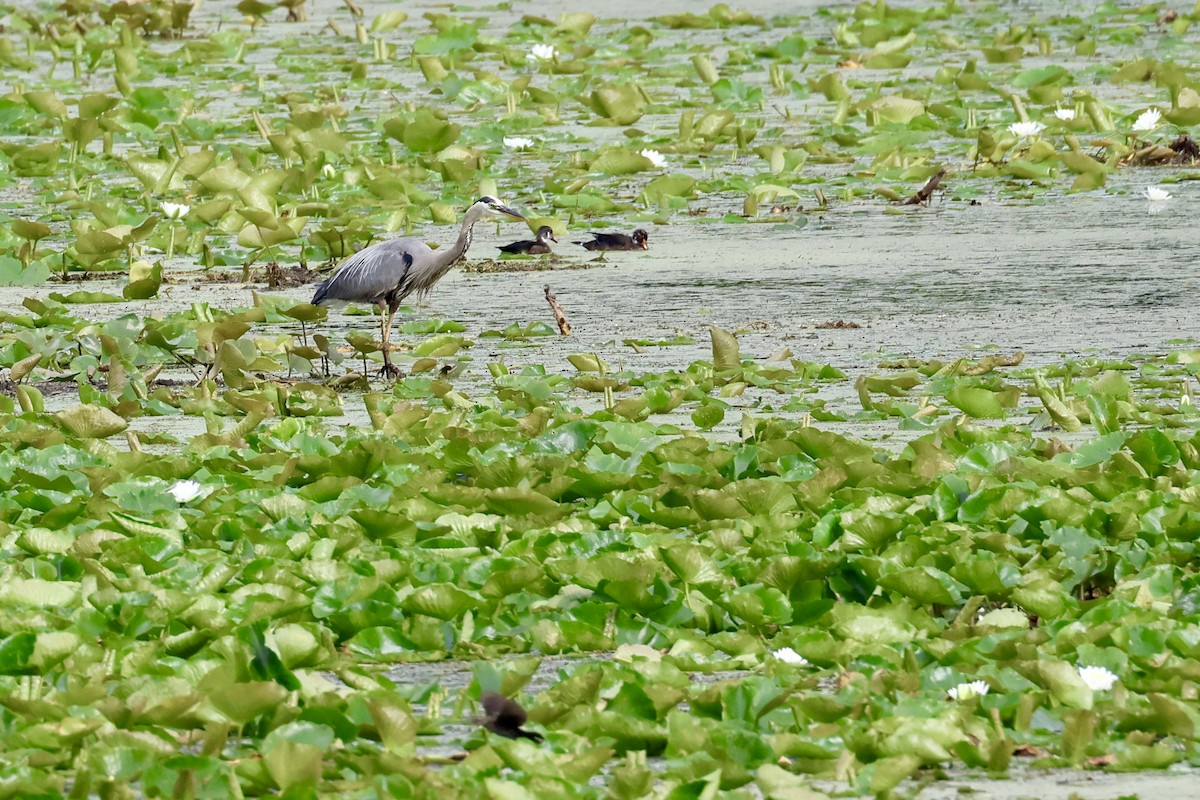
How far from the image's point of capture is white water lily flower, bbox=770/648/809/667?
3391 millimetres

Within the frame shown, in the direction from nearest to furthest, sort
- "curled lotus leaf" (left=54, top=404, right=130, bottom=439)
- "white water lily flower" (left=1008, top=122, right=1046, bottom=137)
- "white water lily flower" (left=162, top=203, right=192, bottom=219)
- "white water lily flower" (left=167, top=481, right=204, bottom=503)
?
"white water lily flower" (left=167, top=481, right=204, bottom=503)
"curled lotus leaf" (left=54, top=404, right=130, bottom=439)
"white water lily flower" (left=162, top=203, right=192, bottom=219)
"white water lily flower" (left=1008, top=122, right=1046, bottom=137)

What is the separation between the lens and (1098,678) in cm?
317

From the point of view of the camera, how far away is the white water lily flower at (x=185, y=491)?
4461mm

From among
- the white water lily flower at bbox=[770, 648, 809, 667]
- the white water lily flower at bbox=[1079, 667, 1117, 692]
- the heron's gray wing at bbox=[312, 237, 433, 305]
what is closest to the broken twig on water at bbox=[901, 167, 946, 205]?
the heron's gray wing at bbox=[312, 237, 433, 305]

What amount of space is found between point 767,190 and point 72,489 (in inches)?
196

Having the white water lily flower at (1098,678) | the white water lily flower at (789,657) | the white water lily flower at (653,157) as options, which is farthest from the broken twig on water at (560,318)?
the white water lily flower at (1098,678)

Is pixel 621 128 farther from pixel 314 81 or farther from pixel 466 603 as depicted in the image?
pixel 466 603

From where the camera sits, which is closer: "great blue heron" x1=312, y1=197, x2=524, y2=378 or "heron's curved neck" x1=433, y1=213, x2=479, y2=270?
"great blue heron" x1=312, y1=197, x2=524, y2=378

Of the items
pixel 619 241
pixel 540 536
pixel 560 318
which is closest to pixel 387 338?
pixel 560 318

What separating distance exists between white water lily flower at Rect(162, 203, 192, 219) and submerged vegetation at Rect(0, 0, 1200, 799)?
0.16 feet

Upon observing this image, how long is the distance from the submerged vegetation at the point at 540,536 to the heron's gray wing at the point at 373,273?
0.61 ft

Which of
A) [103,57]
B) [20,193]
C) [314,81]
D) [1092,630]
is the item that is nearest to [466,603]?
[1092,630]

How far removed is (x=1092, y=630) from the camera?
336cm

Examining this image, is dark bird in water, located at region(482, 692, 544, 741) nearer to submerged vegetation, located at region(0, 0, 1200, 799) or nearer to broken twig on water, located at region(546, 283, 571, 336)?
submerged vegetation, located at region(0, 0, 1200, 799)
